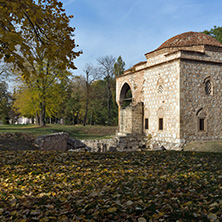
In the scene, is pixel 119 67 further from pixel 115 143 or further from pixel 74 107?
pixel 115 143

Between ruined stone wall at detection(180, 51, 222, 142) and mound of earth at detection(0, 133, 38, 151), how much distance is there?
10.6m

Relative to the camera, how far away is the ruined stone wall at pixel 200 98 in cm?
1550

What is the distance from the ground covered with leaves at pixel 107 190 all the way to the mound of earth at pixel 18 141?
7.40 metres

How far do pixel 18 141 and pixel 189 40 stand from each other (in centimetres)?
1470

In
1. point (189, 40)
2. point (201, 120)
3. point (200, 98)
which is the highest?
point (189, 40)

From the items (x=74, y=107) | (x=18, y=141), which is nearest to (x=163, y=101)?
(x=18, y=141)

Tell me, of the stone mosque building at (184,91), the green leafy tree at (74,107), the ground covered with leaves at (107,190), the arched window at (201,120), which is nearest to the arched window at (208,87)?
the stone mosque building at (184,91)

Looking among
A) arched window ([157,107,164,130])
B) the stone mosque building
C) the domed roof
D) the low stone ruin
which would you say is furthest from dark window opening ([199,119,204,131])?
the domed roof

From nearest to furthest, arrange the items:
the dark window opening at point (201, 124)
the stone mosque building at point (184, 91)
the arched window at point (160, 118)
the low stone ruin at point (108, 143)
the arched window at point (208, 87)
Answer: the stone mosque building at point (184, 91) < the dark window opening at point (201, 124) < the arched window at point (208, 87) < the arched window at point (160, 118) < the low stone ruin at point (108, 143)

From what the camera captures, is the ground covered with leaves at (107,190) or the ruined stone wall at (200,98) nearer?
the ground covered with leaves at (107,190)

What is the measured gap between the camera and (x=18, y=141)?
16.2 metres

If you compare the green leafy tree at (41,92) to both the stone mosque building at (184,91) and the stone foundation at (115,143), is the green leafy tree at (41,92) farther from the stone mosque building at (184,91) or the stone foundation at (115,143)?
the stone mosque building at (184,91)

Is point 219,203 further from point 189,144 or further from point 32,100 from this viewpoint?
point 32,100

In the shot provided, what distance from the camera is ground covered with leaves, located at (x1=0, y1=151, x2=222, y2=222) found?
3641mm
